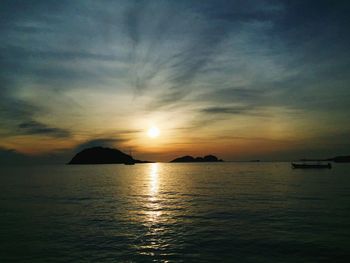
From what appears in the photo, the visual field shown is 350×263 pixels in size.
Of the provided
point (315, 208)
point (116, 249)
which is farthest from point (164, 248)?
point (315, 208)

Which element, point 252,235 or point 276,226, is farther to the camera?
point 276,226

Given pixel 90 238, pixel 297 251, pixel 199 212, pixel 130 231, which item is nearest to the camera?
pixel 297 251

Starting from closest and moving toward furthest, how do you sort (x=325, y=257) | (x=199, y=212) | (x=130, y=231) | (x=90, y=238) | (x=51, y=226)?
1. (x=325, y=257)
2. (x=90, y=238)
3. (x=130, y=231)
4. (x=51, y=226)
5. (x=199, y=212)

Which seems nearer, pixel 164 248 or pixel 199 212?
pixel 164 248

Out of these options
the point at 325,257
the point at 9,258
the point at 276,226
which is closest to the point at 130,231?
the point at 9,258

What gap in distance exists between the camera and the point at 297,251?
21562mm

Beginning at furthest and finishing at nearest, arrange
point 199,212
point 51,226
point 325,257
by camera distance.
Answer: point 199,212, point 51,226, point 325,257

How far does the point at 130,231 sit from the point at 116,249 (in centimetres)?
582

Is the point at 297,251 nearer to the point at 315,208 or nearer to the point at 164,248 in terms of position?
the point at 164,248

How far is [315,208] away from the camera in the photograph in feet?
130

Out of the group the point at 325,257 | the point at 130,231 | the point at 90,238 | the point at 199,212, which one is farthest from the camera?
the point at 199,212

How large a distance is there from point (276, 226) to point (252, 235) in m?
4.82

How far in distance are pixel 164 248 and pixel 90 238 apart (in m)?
7.81

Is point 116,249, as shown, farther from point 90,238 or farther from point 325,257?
point 325,257
